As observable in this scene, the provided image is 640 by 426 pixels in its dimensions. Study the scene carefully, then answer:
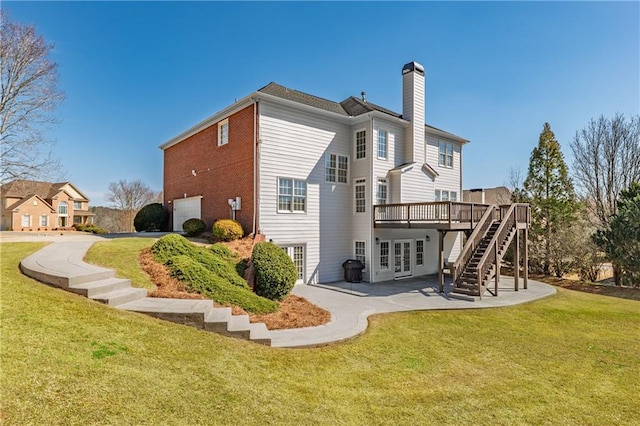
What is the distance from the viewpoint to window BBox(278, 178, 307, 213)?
44.9 feet

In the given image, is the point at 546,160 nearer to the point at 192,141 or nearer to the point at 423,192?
the point at 423,192

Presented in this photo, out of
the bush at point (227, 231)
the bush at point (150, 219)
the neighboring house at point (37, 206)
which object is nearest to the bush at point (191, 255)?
the bush at point (227, 231)

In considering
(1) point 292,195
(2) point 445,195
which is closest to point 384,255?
(1) point 292,195

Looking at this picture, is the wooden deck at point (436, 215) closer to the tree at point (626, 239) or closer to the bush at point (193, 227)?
the tree at point (626, 239)

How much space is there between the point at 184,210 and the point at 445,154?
1661 centimetres

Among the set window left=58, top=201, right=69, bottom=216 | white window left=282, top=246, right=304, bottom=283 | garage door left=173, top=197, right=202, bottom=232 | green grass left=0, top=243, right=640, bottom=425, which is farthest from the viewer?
window left=58, top=201, right=69, bottom=216

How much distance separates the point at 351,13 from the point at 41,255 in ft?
43.8

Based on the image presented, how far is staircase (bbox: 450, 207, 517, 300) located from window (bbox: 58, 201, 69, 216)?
160 ft

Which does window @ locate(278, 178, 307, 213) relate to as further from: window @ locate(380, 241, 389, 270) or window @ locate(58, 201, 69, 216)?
window @ locate(58, 201, 69, 216)

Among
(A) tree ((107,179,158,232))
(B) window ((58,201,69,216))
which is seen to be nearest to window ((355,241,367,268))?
(A) tree ((107,179,158,232))

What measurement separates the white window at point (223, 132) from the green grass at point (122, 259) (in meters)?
6.57

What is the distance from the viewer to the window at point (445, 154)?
1911 cm

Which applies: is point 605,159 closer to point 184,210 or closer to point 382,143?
point 382,143

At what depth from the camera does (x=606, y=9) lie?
10250 millimetres
